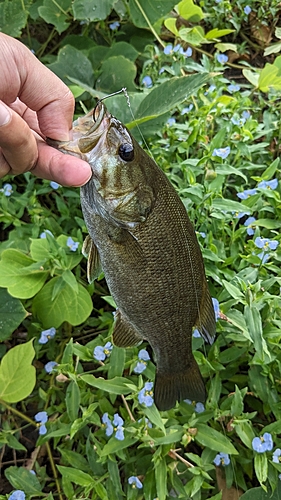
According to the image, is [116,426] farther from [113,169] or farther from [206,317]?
[113,169]

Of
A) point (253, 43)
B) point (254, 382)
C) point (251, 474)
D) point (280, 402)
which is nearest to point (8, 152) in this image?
point (254, 382)

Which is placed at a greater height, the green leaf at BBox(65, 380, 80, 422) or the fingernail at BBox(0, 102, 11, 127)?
the fingernail at BBox(0, 102, 11, 127)

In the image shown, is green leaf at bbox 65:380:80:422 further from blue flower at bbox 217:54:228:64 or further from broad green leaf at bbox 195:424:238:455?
blue flower at bbox 217:54:228:64

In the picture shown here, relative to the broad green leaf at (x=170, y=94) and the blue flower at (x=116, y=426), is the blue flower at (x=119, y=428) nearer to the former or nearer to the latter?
the blue flower at (x=116, y=426)

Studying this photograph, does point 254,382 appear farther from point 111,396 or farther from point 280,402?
point 111,396

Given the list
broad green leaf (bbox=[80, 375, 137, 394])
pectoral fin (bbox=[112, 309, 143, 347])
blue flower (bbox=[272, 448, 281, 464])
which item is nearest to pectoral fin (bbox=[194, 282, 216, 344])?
pectoral fin (bbox=[112, 309, 143, 347])

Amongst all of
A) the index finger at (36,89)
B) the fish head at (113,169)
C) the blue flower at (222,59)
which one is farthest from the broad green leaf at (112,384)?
the blue flower at (222,59)
